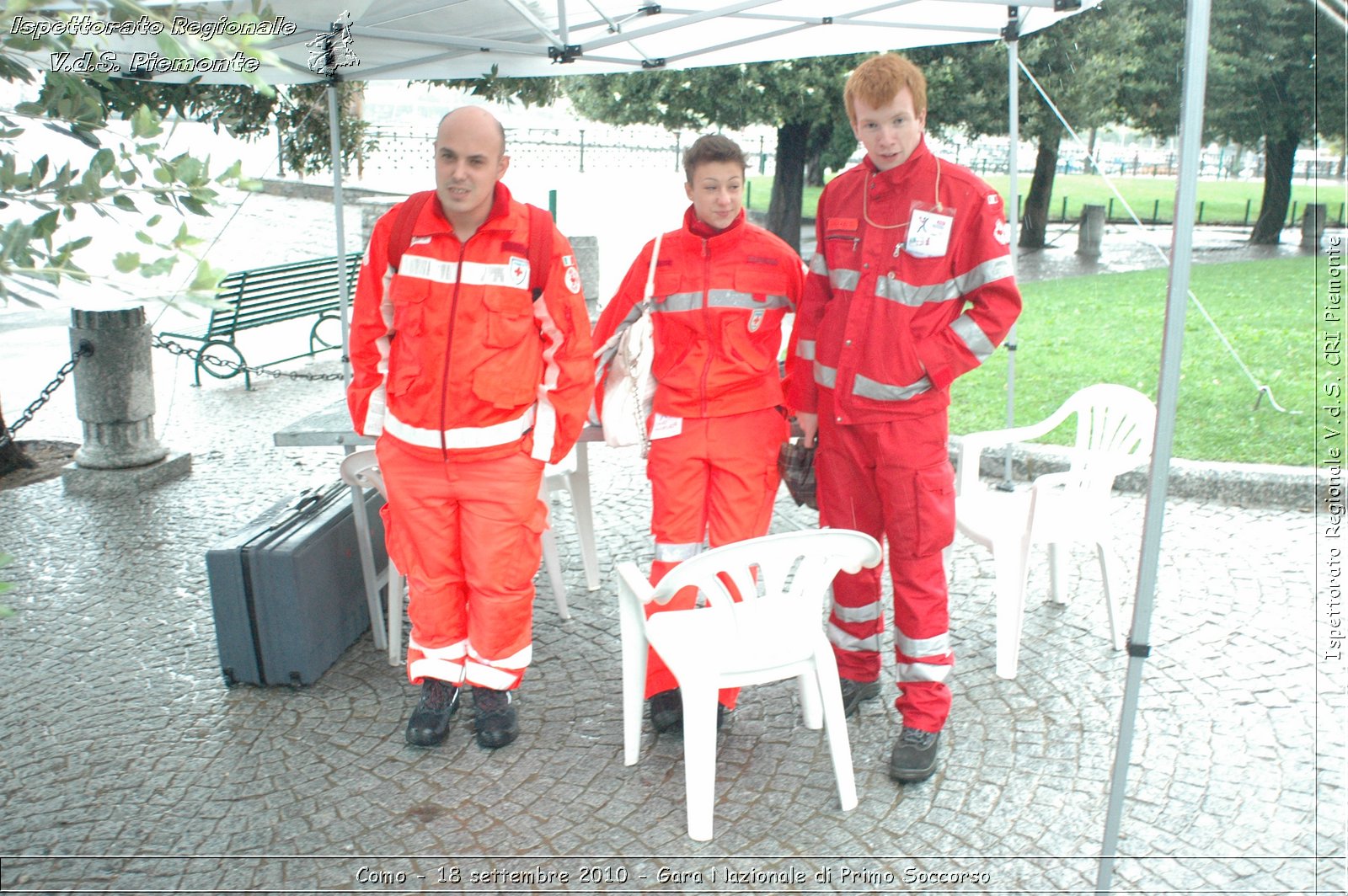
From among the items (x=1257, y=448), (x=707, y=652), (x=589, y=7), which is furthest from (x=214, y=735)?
(x=1257, y=448)

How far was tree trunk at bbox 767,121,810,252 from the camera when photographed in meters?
15.6

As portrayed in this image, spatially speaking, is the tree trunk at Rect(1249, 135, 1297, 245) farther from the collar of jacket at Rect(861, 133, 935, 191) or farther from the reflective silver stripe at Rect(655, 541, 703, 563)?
the reflective silver stripe at Rect(655, 541, 703, 563)

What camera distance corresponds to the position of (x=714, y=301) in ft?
11.5

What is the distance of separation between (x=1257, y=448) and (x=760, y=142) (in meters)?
22.1

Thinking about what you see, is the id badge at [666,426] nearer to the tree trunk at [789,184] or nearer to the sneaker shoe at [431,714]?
the sneaker shoe at [431,714]

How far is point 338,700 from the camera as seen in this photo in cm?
392

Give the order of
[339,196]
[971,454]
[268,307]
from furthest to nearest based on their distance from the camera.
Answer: [268,307], [339,196], [971,454]

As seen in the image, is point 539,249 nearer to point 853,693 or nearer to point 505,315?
point 505,315

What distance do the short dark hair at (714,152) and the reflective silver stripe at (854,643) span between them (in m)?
1.59

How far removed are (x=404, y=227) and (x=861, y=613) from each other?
6.39ft

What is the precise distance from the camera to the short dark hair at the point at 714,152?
3379 millimetres

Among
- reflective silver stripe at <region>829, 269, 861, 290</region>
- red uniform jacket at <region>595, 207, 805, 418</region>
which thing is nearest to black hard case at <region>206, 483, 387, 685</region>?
red uniform jacket at <region>595, 207, 805, 418</region>

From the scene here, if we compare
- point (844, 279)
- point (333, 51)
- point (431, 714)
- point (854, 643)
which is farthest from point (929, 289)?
point (333, 51)

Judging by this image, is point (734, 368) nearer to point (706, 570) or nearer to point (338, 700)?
point (706, 570)
